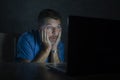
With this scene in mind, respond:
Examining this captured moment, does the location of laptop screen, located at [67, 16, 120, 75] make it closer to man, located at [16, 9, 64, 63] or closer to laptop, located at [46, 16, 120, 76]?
laptop, located at [46, 16, 120, 76]

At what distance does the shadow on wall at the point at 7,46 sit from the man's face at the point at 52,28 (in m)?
0.26

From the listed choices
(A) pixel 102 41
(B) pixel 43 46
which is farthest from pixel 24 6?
(A) pixel 102 41

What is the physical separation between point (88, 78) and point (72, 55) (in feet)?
0.30

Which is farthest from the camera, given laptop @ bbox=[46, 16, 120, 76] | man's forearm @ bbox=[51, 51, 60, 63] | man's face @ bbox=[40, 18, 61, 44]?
man's face @ bbox=[40, 18, 61, 44]

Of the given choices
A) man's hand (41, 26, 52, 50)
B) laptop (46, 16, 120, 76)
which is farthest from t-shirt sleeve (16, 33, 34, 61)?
laptop (46, 16, 120, 76)

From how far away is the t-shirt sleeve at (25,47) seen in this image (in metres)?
1.91

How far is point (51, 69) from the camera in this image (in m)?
1.06

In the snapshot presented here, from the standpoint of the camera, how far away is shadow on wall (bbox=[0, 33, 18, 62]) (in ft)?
6.47

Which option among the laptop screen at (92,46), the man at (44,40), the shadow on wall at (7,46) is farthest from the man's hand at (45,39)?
the laptop screen at (92,46)

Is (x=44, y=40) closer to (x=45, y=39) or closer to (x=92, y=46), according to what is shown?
(x=45, y=39)

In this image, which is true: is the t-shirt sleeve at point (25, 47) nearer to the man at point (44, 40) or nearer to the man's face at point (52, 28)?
the man at point (44, 40)

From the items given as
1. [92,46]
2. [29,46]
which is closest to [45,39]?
[29,46]

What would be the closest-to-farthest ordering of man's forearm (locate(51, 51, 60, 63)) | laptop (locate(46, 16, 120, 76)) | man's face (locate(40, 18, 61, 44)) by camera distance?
laptop (locate(46, 16, 120, 76)) → man's forearm (locate(51, 51, 60, 63)) → man's face (locate(40, 18, 61, 44))

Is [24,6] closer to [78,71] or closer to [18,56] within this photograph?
[18,56]
